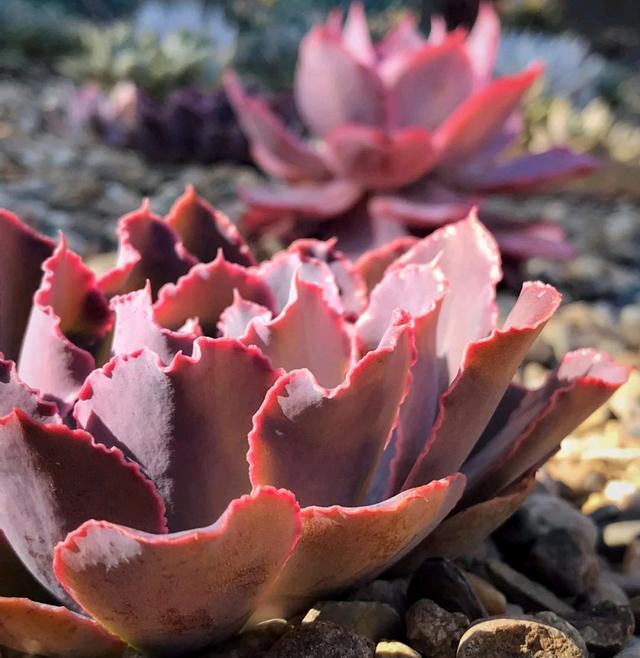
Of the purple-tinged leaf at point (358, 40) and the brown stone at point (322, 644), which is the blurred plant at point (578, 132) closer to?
the purple-tinged leaf at point (358, 40)

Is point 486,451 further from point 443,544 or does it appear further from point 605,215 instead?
point 605,215

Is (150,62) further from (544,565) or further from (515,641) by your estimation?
(515,641)

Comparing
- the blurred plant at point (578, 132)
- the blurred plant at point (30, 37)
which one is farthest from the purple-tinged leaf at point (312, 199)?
the blurred plant at point (30, 37)

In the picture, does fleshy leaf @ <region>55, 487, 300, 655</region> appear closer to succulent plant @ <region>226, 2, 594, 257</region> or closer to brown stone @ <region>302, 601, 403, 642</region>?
brown stone @ <region>302, 601, 403, 642</region>

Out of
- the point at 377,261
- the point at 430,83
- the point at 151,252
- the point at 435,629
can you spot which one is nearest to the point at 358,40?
the point at 430,83

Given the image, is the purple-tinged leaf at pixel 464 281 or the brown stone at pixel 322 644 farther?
the purple-tinged leaf at pixel 464 281

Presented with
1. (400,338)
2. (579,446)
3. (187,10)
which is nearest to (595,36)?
(187,10)
